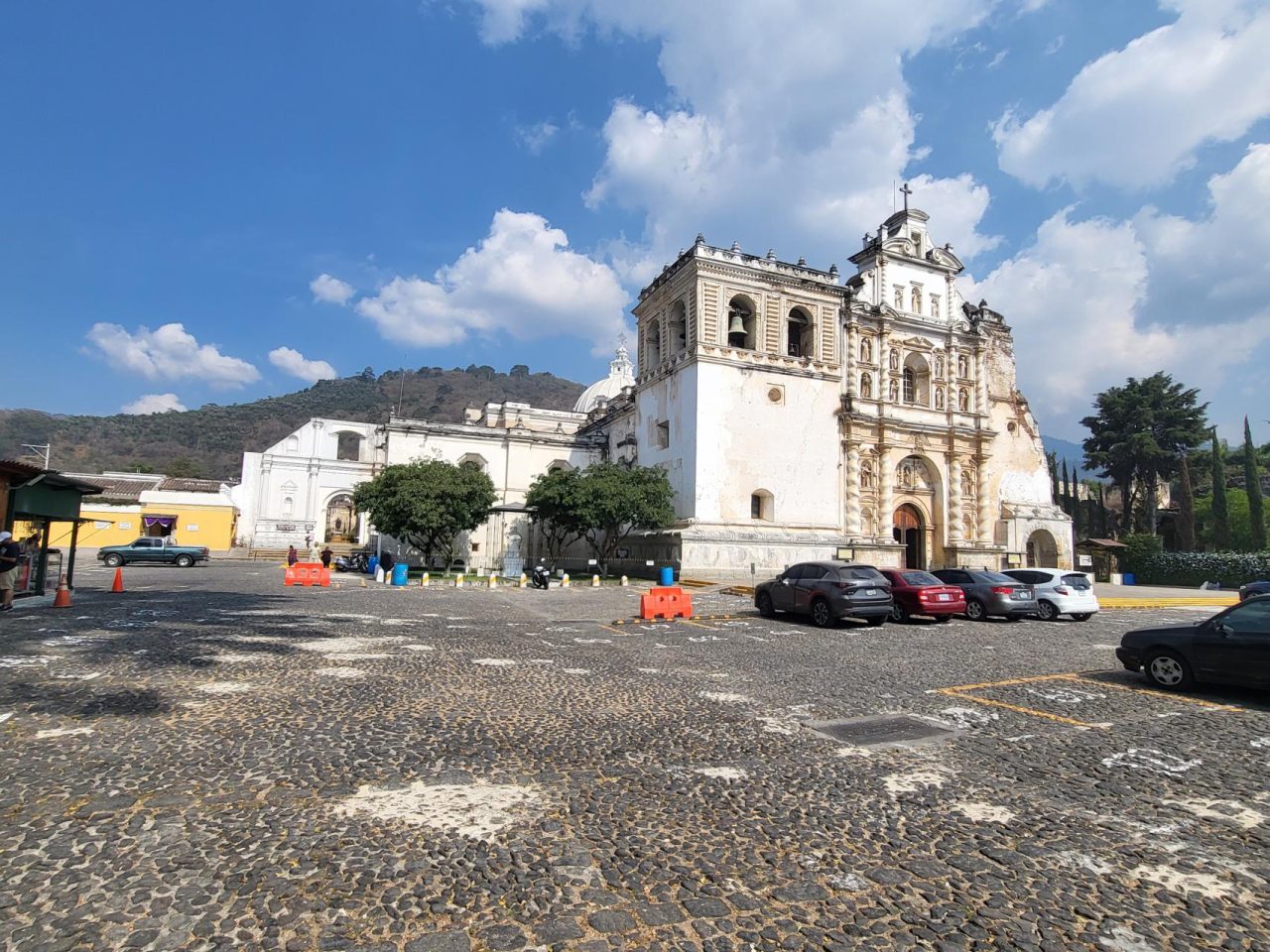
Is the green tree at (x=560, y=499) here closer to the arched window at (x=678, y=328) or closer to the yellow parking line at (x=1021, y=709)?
Result: the arched window at (x=678, y=328)

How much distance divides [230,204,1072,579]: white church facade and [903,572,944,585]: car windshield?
1417 centimetres

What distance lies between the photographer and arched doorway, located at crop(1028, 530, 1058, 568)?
3875 cm

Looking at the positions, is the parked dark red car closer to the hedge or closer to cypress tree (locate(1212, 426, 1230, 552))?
the hedge

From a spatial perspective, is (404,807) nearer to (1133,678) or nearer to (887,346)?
(1133,678)

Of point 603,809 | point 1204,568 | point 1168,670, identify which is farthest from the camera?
point 1204,568

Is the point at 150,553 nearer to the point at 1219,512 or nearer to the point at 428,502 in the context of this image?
the point at 428,502

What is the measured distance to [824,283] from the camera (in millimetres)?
35094

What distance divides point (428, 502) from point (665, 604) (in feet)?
58.1

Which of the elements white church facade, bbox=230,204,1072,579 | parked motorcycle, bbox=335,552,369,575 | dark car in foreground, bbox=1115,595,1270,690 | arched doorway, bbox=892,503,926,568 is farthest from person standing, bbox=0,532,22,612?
arched doorway, bbox=892,503,926,568

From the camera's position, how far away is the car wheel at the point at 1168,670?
8469 millimetres

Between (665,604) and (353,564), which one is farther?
(353,564)

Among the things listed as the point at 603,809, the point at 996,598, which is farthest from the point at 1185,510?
the point at 603,809

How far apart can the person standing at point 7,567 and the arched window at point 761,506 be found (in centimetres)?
2625

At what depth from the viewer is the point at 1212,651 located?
8164mm
